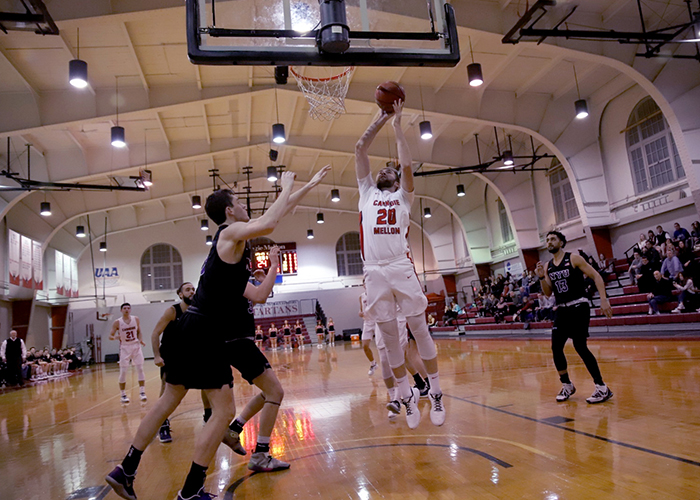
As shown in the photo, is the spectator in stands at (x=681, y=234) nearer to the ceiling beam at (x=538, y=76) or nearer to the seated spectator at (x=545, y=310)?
the seated spectator at (x=545, y=310)

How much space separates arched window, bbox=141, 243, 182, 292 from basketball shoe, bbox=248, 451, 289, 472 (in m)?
28.6

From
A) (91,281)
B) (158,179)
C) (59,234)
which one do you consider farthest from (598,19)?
Result: (91,281)

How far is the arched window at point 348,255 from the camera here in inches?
1278

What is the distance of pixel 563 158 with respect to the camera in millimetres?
17672

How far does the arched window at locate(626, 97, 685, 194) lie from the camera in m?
15.7

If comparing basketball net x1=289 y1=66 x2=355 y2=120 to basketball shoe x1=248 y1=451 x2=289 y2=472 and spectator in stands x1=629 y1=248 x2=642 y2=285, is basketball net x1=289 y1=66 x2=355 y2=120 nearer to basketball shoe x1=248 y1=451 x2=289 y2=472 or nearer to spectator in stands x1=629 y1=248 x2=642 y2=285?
basketball shoe x1=248 y1=451 x2=289 y2=472

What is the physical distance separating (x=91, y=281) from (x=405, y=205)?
30168 millimetres

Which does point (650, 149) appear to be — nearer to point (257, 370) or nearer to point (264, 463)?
point (257, 370)

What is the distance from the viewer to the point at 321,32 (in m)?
4.64

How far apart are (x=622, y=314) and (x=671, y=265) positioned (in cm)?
208

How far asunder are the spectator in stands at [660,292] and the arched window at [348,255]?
21.3 metres

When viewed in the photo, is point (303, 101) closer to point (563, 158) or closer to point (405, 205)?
point (563, 158)

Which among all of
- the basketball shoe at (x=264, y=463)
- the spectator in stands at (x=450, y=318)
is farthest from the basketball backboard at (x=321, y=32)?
the spectator in stands at (x=450, y=318)

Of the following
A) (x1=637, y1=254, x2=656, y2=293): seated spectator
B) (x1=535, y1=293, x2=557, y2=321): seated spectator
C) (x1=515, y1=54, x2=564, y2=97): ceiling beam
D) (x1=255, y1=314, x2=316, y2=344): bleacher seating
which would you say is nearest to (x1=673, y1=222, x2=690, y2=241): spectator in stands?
(x1=637, y1=254, x2=656, y2=293): seated spectator
